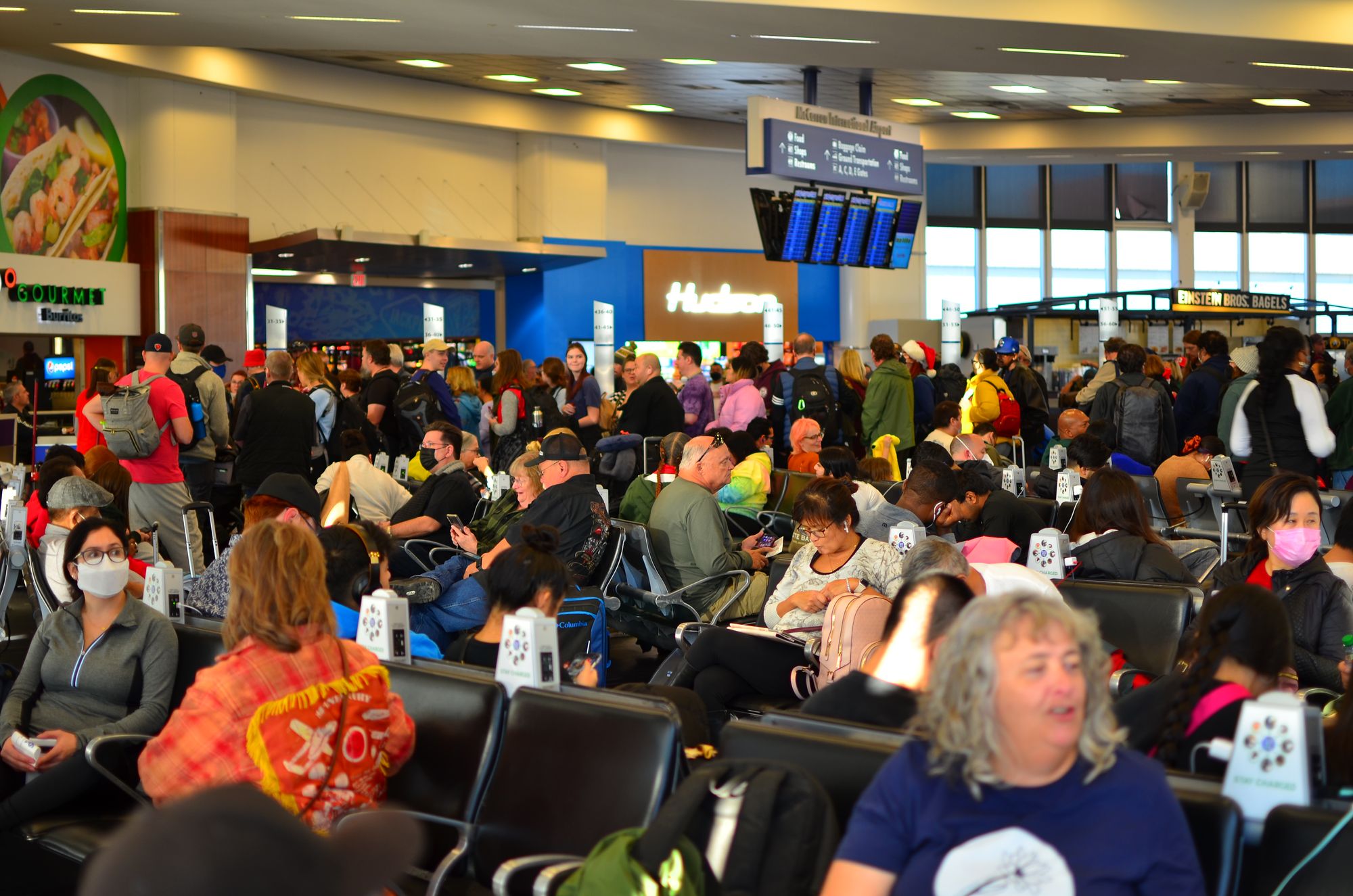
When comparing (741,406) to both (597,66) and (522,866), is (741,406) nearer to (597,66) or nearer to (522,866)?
(597,66)

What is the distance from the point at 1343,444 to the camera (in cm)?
823

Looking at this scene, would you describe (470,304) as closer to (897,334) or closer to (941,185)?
(897,334)

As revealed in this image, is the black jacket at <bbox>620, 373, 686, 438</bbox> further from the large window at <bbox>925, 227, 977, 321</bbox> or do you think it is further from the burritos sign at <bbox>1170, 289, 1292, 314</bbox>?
the large window at <bbox>925, 227, 977, 321</bbox>

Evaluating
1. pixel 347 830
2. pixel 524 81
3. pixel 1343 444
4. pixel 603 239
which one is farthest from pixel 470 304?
pixel 347 830

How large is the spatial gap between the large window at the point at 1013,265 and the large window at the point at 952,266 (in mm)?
308

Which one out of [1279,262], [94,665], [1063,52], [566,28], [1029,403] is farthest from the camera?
[1279,262]

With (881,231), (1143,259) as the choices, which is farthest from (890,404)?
(1143,259)

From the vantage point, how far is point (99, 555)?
3.85m

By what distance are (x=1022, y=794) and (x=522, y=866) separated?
1.02m

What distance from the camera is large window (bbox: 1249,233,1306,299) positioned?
25.6 meters

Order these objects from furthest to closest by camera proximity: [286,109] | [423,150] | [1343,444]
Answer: [423,150] → [286,109] → [1343,444]

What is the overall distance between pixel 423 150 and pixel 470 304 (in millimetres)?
2443

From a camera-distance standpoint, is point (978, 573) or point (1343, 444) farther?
Result: point (1343, 444)

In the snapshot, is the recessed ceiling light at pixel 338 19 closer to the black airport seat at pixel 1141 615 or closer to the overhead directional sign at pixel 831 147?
the overhead directional sign at pixel 831 147
